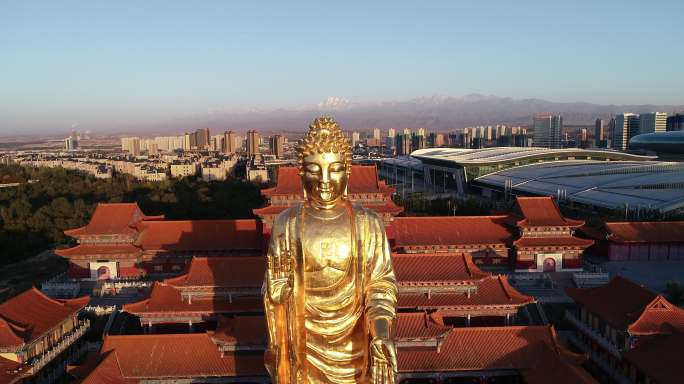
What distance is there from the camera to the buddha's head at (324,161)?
5.10m

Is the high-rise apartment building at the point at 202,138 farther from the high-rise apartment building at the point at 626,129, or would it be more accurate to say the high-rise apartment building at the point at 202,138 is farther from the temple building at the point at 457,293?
the temple building at the point at 457,293

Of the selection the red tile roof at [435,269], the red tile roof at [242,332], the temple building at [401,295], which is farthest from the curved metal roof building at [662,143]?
the red tile roof at [242,332]

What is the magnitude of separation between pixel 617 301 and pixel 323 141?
41.7ft

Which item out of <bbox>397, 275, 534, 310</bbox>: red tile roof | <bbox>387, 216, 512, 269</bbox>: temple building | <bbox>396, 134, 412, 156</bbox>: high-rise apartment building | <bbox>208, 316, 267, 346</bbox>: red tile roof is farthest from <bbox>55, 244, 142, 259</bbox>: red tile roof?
<bbox>396, 134, 412, 156</bbox>: high-rise apartment building

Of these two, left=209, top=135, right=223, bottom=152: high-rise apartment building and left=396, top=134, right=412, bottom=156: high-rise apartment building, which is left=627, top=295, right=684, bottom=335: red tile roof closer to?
left=396, top=134, right=412, bottom=156: high-rise apartment building

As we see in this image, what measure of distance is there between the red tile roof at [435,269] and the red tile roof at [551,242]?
6.17m

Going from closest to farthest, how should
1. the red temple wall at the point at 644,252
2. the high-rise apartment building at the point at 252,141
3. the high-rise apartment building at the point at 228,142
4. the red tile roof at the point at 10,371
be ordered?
the red tile roof at the point at 10,371, the red temple wall at the point at 644,252, the high-rise apartment building at the point at 252,141, the high-rise apartment building at the point at 228,142

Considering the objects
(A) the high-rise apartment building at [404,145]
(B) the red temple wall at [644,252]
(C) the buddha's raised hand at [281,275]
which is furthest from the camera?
(A) the high-rise apartment building at [404,145]

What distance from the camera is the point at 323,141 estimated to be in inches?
201

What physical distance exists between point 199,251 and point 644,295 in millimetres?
15394

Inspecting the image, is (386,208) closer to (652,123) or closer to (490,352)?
(490,352)

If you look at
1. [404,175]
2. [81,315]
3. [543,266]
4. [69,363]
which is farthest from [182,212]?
[404,175]

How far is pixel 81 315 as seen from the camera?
58.1ft

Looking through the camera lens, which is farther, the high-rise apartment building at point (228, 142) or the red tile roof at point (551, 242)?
the high-rise apartment building at point (228, 142)
